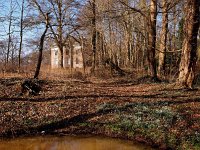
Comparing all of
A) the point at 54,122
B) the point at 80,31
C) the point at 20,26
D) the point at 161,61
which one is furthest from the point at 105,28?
the point at 54,122

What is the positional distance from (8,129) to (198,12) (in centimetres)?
1215

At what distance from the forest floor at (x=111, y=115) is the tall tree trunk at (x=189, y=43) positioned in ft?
3.83

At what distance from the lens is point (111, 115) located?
1689cm

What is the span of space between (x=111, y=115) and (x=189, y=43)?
7484mm

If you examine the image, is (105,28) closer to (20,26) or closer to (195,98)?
(20,26)

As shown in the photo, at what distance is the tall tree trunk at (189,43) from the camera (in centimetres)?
2141

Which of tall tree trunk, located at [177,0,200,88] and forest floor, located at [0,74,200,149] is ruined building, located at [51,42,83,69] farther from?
forest floor, located at [0,74,200,149]

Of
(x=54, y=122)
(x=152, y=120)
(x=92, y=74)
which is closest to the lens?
(x=152, y=120)

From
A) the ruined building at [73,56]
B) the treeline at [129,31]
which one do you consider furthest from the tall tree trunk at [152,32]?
the ruined building at [73,56]

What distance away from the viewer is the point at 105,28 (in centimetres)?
5166

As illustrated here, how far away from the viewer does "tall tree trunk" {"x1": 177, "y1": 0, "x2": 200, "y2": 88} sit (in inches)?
843

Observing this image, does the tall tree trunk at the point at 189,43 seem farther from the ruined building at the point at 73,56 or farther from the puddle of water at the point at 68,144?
the ruined building at the point at 73,56

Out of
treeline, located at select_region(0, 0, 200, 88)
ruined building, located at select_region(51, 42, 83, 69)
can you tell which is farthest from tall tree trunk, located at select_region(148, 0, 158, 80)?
ruined building, located at select_region(51, 42, 83, 69)

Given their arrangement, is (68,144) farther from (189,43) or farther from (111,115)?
(189,43)
